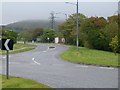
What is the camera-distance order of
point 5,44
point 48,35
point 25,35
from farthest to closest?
point 25,35 < point 48,35 < point 5,44

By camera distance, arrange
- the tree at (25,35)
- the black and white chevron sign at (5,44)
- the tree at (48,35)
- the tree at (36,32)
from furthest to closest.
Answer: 1. the tree at (36,32)
2. the tree at (25,35)
3. the tree at (48,35)
4. the black and white chevron sign at (5,44)

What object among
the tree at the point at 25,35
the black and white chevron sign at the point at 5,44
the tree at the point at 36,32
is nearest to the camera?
the black and white chevron sign at the point at 5,44

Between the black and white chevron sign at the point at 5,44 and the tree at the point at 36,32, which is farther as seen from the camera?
the tree at the point at 36,32

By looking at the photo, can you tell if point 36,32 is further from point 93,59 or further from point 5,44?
point 5,44

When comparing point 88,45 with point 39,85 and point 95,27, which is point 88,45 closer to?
point 95,27

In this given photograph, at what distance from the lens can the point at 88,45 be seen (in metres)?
62.7

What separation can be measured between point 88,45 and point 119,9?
1036 inches

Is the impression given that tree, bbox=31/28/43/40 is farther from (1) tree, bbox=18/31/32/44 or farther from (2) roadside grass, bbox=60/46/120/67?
(2) roadside grass, bbox=60/46/120/67

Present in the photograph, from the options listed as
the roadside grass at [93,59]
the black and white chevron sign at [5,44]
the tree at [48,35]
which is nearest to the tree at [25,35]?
the tree at [48,35]

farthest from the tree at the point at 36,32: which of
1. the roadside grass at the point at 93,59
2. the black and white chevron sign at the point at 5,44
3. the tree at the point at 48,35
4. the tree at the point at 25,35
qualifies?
the black and white chevron sign at the point at 5,44

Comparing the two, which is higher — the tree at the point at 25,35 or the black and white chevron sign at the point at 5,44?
the black and white chevron sign at the point at 5,44

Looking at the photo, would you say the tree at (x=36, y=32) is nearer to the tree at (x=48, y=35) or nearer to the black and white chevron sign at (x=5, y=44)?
the tree at (x=48, y=35)

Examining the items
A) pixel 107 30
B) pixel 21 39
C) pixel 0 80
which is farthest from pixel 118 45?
pixel 21 39

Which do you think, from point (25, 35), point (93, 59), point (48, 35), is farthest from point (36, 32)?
point (93, 59)
